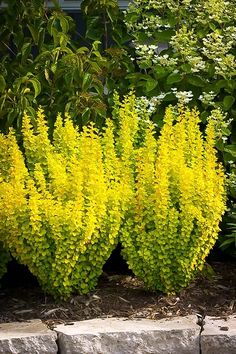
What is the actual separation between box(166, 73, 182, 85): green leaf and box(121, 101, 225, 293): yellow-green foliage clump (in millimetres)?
773

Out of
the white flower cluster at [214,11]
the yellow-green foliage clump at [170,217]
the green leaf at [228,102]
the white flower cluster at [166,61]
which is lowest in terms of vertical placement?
the yellow-green foliage clump at [170,217]

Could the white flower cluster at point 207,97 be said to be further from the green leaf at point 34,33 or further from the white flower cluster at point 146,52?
the green leaf at point 34,33

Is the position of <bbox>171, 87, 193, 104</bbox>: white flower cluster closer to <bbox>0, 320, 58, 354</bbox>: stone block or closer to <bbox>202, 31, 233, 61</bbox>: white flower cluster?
<bbox>202, 31, 233, 61</bbox>: white flower cluster

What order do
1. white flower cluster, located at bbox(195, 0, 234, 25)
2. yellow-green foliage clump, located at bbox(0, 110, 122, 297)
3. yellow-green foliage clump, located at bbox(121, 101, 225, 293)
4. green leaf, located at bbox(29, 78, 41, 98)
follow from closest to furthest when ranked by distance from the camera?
1. yellow-green foliage clump, located at bbox(0, 110, 122, 297)
2. yellow-green foliage clump, located at bbox(121, 101, 225, 293)
3. green leaf, located at bbox(29, 78, 41, 98)
4. white flower cluster, located at bbox(195, 0, 234, 25)

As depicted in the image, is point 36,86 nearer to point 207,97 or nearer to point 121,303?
point 207,97

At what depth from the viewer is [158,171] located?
4188 mm

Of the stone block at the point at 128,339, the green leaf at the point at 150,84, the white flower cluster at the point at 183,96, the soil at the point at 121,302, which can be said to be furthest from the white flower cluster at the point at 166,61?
the stone block at the point at 128,339

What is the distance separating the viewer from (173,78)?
5039 mm

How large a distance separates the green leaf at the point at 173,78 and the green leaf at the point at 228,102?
1.01 feet

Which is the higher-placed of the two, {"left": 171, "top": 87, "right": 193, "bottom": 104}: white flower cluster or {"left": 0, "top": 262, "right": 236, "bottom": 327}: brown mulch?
{"left": 171, "top": 87, "right": 193, "bottom": 104}: white flower cluster

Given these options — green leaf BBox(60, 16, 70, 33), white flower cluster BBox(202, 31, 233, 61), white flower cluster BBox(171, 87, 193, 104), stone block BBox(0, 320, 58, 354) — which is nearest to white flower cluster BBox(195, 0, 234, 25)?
white flower cluster BBox(202, 31, 233, 61)

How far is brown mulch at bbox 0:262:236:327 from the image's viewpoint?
4.12 meters

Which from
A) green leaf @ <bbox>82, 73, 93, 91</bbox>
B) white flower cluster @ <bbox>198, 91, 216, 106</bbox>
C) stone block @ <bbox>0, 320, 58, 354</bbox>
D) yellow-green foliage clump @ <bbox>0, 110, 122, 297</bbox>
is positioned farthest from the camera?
white flower cluster @ <bbox>198, 91, 216, 106</bbox>

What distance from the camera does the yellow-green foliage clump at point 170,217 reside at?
420 cm
